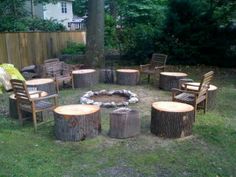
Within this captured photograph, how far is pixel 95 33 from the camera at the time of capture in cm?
1160

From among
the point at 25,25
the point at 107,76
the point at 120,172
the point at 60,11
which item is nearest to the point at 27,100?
the point at 120,172

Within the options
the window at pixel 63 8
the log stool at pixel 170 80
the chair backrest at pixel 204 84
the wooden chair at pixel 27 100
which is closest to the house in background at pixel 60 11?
the window at pixel 63 8

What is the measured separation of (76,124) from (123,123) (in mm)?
789

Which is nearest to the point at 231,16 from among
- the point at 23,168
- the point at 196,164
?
the point at 196,164

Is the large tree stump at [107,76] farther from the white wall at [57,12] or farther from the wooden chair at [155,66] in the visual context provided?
the white wall at [57,12]

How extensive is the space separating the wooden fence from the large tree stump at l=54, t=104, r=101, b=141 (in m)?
6.57

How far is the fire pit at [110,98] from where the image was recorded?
7.75m

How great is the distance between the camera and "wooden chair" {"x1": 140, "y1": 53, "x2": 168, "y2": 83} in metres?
10.3

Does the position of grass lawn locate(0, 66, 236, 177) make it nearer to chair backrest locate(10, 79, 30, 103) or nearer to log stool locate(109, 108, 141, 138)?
log stool locate(109, 108, 141, 138)

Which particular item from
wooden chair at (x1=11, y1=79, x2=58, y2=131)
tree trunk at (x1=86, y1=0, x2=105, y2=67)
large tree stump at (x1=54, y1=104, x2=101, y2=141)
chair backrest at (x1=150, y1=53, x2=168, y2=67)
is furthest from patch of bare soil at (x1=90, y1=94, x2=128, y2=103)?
tree trunk at (x1=86, y1=0, x2=105, y2=67)

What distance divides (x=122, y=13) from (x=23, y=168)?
14.0 m

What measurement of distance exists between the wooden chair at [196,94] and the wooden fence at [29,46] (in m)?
6.76

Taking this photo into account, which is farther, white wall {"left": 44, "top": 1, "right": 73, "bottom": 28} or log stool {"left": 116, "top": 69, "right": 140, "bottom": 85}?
white wall {"left": 44, "top": 1, "right": 73, "bottom": 28}

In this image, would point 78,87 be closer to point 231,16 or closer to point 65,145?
point 65,145
